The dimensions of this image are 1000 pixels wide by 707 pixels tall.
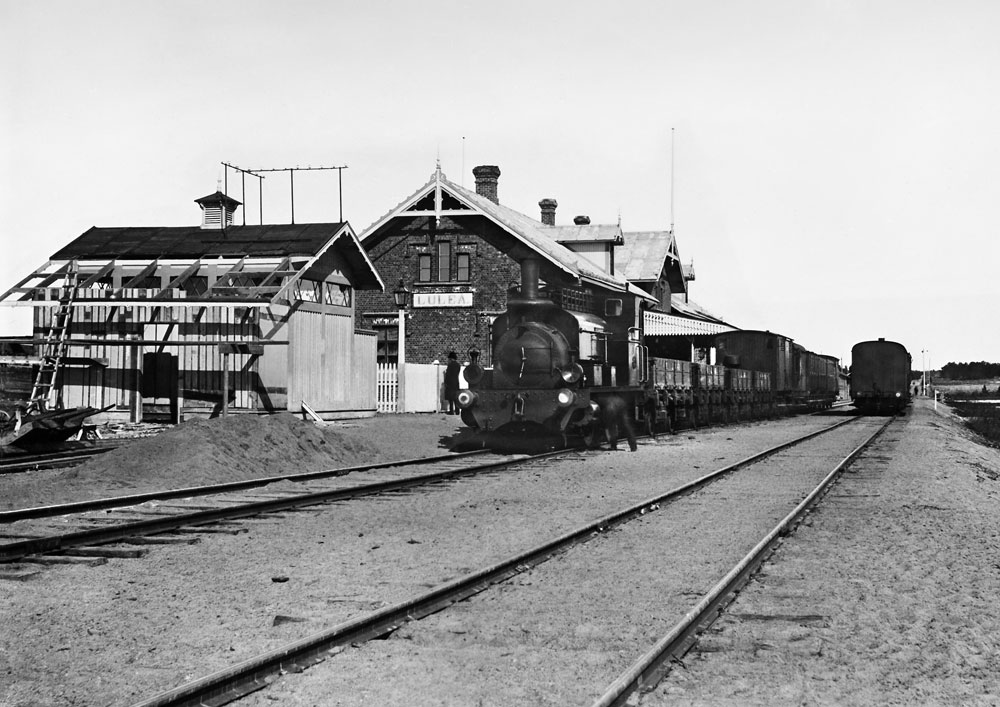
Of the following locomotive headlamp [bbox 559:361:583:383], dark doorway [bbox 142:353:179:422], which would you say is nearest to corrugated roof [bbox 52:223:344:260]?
dark doorway [bbox 142:353:179:422]

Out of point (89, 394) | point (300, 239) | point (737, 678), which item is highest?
point (300, 239)

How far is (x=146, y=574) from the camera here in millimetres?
7320

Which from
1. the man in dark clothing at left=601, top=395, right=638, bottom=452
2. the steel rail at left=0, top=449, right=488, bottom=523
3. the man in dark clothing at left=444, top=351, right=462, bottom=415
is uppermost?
the man in dark clothing at left=444, top=351, right=462, bottom=415

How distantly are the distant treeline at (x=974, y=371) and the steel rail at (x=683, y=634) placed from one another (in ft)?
604

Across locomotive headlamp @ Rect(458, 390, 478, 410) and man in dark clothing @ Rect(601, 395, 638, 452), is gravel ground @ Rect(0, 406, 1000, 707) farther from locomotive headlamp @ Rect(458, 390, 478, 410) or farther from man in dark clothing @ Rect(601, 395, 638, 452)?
man in dark clothing @ Rect(601, 395, 638, 452)

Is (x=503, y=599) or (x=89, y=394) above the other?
(x=89, y=394)

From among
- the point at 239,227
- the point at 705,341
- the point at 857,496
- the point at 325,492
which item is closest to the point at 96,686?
the point at 325,492

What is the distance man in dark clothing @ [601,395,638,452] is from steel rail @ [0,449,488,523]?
5.00 m

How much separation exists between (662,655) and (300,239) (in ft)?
67.7

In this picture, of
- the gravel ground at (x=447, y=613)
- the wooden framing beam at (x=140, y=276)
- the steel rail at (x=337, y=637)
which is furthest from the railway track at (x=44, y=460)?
the steel rail at (x=337, y=637)

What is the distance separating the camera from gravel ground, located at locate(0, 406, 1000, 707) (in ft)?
16.2

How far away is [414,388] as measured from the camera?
104ft

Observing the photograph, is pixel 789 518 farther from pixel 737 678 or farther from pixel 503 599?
pixel 737 678

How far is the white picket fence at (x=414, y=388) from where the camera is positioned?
31516 millimetres
